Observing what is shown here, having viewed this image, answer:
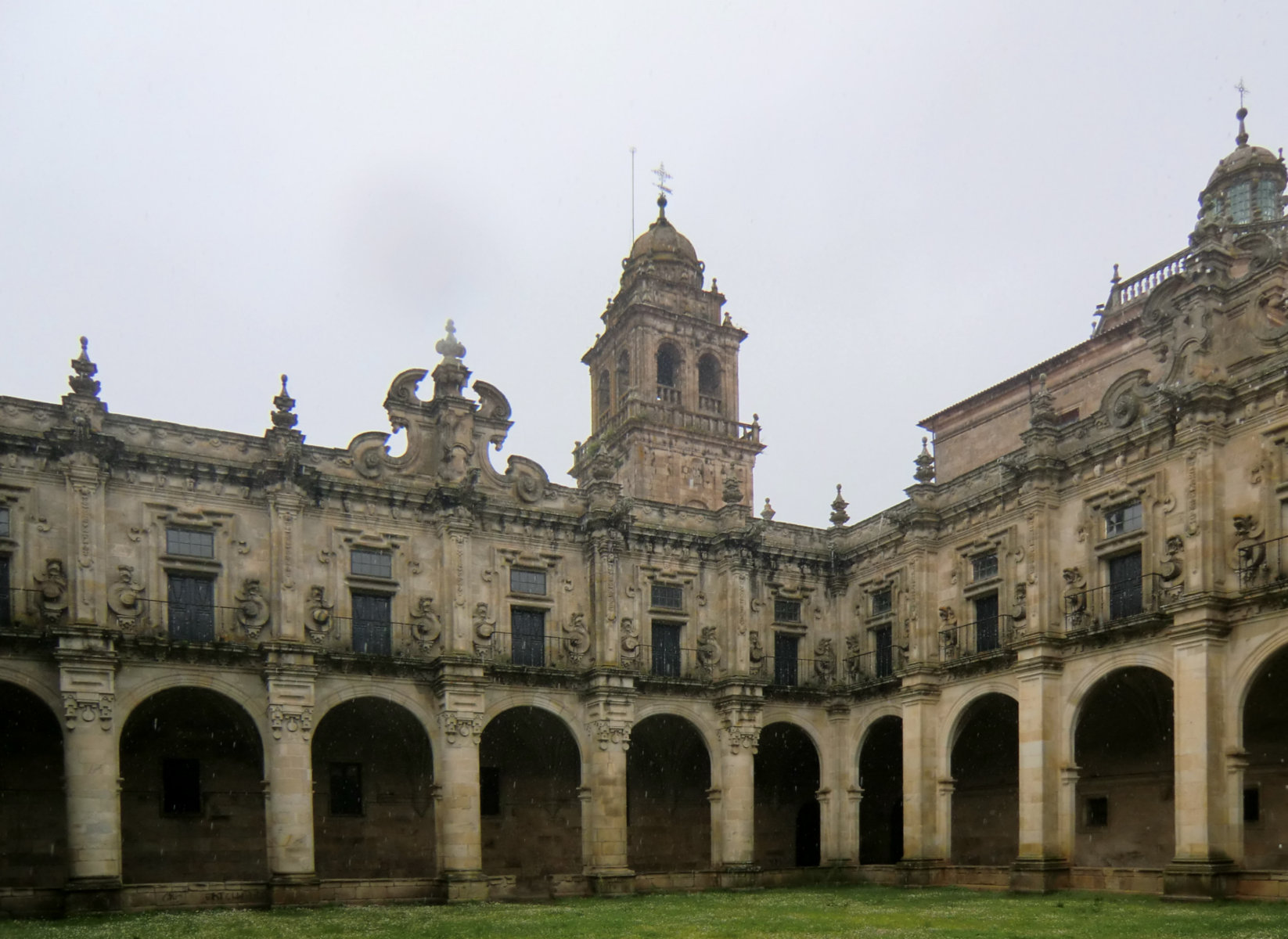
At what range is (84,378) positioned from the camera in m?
29.6

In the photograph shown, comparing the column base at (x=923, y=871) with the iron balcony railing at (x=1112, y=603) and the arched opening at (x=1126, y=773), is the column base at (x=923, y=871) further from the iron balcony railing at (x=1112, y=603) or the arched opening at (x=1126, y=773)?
the iron balcony railing at (x=1112, y=603)

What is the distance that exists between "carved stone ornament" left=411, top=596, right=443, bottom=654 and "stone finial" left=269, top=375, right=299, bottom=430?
599 centimetres

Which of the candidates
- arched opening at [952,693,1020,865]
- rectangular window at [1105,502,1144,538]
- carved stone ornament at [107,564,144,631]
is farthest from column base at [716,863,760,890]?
carved stone ornament at [107,564,144,631]

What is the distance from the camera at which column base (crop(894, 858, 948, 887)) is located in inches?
1292

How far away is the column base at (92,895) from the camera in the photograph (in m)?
26.5

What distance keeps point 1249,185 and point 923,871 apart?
22597 millimetres

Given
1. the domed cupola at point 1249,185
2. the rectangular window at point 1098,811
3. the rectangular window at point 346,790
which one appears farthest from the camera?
the domed cupola at point 1249,185

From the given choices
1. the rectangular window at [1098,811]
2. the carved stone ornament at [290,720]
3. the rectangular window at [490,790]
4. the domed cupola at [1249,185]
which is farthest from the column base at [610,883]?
the domed cupola at [1249,185]

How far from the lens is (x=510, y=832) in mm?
36062

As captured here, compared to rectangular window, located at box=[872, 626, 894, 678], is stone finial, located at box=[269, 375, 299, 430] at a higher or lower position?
higher

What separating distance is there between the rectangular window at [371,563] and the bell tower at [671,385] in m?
14.3

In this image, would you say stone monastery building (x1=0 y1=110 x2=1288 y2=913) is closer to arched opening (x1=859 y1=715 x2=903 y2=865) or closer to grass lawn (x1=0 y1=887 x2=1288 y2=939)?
arched opening (x1=859 y1=715 x2=903 y2=865)

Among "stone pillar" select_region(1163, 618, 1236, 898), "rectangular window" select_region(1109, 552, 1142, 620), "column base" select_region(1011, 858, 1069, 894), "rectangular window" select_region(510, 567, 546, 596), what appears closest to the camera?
"stone pillar" select_region(1163, 618, 1236, 898)

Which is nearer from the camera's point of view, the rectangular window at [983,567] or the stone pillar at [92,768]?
the stone pillar at [92,768]
